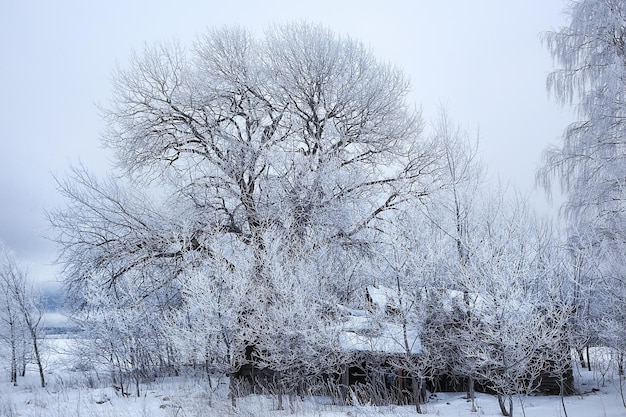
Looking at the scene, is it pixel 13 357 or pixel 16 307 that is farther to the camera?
pixel 16 307

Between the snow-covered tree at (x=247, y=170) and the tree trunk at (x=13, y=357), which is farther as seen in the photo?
the tree trunk at (x=13, y=357)

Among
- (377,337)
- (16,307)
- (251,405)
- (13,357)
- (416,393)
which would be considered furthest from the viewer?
(16,307)

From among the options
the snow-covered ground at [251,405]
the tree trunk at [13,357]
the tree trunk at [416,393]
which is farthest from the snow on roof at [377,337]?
the tree trunk at [13,357]

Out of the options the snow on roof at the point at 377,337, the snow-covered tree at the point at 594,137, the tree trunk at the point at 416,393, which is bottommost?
the tree trunk at the point at 416,393

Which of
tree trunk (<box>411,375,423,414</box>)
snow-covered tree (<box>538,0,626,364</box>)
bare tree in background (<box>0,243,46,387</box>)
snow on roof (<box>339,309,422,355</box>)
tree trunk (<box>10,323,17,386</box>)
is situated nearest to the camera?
tree trunk (<box>411,375,423,414</box>)

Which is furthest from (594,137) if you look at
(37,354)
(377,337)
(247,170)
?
(37,354)

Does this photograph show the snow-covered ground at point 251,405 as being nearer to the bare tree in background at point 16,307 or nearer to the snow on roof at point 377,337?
the snow on roof at point 377,337

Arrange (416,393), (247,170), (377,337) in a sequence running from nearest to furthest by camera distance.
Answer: (416,393), (377,337), (247,170)

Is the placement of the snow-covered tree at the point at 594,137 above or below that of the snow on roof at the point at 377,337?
above

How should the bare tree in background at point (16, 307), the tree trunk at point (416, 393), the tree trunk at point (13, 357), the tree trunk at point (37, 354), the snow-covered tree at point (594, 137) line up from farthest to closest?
the bare tree in background at point (16, 307) → the tree trunk at point (13, 357) → the tree trunk at point (37, 354) → the snow-covered tree at point (594, 137) → the tree trunk at point (416, 393)

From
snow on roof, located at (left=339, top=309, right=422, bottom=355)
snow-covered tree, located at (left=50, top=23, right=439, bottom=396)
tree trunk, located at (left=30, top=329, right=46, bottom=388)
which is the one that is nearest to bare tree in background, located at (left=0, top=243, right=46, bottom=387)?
tree trunk, located at (left=30, top=329, right=46, bottom=388)

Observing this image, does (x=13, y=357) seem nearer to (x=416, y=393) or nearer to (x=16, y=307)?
(x=16, y=307)

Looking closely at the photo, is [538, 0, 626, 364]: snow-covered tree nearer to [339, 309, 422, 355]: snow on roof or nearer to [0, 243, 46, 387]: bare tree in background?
[339, 309, 422, 355]: snow on roof

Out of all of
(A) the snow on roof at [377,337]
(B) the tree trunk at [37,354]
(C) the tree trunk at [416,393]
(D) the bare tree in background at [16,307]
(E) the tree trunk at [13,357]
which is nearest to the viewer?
(C) the tree trunk at [416,393]
